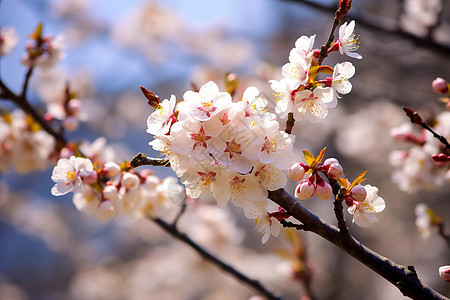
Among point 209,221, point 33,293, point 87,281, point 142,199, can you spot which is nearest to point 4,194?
point 87,281

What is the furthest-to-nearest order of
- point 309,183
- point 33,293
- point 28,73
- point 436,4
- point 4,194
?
point 33,293 → point 4,194 → point 436,4 → point 28,73 → point 309,183

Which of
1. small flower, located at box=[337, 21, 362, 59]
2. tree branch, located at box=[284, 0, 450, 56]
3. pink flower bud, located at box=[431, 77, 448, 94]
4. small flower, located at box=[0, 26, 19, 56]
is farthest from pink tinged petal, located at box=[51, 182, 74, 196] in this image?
tree branch, located at box=[284, 0, 450, 56]

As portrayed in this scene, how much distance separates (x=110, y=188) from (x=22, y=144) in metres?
0.75

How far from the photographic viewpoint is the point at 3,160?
5.39 ft

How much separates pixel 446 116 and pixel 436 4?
1325 millimetres

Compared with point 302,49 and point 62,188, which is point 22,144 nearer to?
point 62,188

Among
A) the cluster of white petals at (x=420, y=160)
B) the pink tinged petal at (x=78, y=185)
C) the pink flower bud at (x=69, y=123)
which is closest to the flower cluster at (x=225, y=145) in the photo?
the pink tinged petal at (x=78, y=185)

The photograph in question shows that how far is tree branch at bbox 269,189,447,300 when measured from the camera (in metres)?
0.76

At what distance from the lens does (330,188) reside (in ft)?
2.54

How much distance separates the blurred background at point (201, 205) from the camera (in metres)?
3.90

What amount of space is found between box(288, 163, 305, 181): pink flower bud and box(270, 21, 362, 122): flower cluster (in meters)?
0.12

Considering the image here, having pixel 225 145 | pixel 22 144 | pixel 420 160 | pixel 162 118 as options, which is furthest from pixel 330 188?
pixel 22 144

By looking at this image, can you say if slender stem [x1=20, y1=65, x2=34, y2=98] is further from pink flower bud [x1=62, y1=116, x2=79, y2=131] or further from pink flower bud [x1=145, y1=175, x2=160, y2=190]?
pink flower bud [x1=145, y1=175, x2=160, y2=190]

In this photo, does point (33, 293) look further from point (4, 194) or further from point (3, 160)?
point (3, 160)
